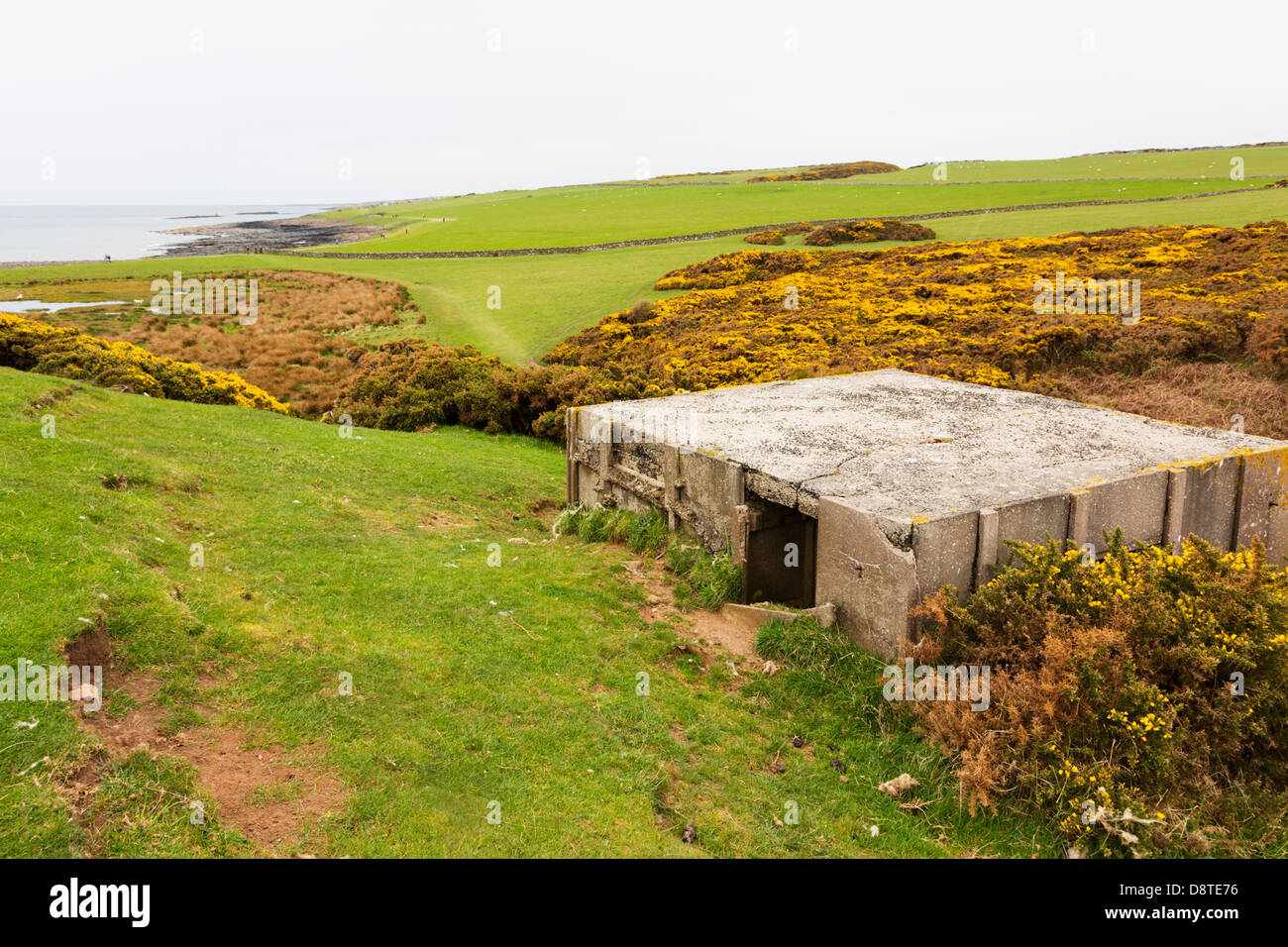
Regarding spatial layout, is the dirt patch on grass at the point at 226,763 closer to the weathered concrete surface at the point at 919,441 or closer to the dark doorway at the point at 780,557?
the dark doorway at the point at 780,557

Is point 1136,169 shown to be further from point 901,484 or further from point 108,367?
point 108,367

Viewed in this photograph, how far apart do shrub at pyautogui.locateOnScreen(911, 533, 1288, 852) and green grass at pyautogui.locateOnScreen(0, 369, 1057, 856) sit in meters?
0.51

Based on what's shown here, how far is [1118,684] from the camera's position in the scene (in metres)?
7.76

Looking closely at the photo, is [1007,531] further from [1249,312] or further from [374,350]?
[374,350]

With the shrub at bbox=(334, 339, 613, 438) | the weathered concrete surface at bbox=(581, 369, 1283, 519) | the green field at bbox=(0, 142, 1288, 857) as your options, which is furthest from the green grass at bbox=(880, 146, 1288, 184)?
the green field at bbox=(0, 142, 1288, 857)

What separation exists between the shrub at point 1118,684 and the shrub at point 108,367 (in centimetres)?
2239

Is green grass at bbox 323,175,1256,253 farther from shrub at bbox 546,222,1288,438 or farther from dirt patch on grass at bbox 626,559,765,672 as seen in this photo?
dirt patch on grass at bbox 626,559,765,672

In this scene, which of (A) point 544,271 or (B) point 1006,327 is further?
(A) point 544,271

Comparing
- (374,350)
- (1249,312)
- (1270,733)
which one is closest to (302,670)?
(1270,733)

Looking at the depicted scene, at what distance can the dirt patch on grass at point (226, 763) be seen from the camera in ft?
20.5

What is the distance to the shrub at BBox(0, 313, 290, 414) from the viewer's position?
75.3ft

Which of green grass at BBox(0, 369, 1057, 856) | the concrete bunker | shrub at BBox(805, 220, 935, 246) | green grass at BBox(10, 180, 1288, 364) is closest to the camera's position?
green grass at BBox(0, 369, 1057, 856)

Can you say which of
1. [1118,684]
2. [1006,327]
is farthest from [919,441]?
[1006,327]

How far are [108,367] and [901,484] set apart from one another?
2249 centimetres
